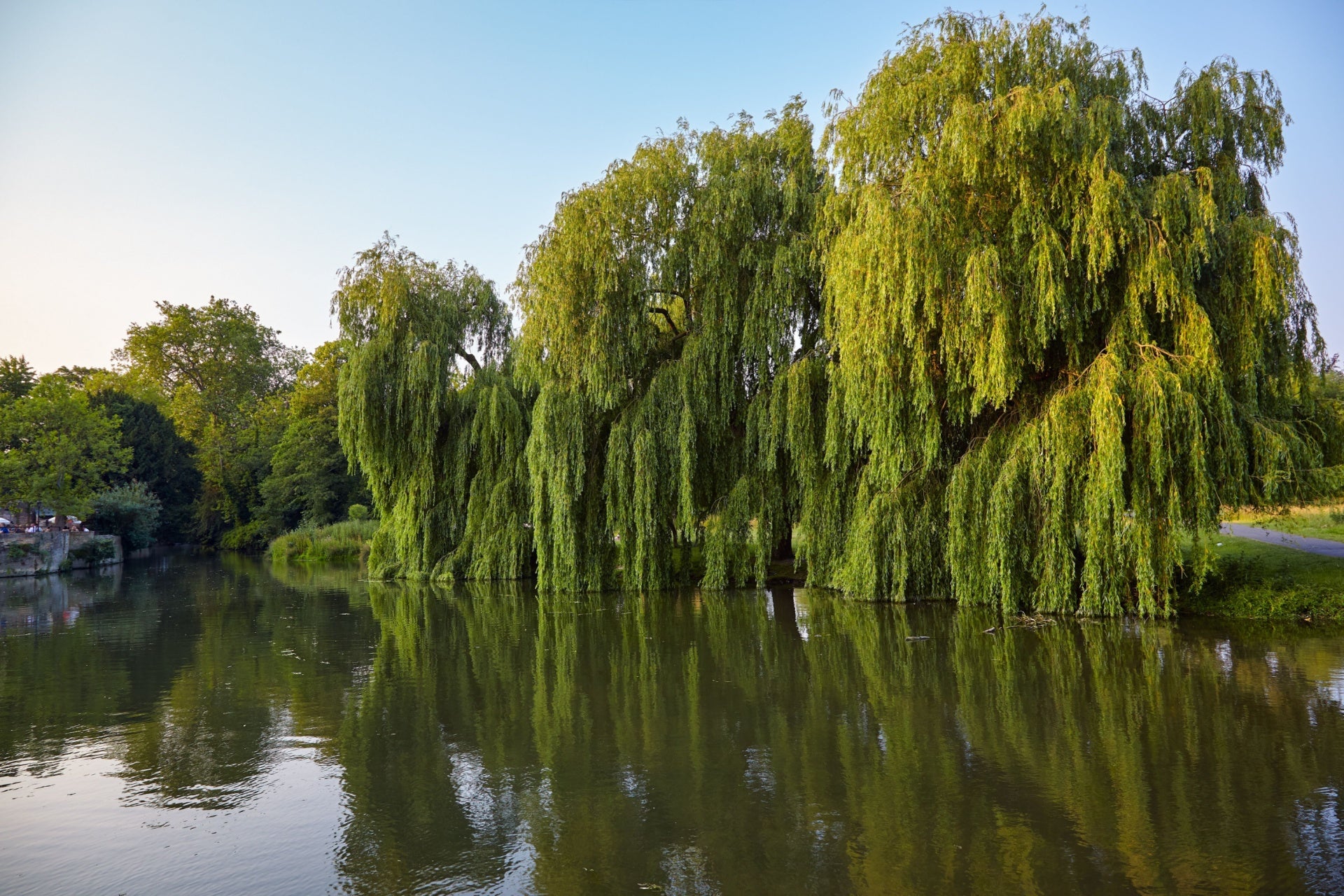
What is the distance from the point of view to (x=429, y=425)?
2200 centimetres

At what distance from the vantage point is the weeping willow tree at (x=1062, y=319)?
12.0 metres

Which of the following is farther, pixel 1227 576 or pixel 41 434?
pixel 41 434

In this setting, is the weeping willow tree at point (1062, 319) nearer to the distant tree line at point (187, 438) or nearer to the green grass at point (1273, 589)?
the green grass at point (1273, 589)

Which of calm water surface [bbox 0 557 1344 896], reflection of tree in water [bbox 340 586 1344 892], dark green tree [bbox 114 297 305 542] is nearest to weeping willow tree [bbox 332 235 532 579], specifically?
calm water surface [bbox 0 557 1344 896]

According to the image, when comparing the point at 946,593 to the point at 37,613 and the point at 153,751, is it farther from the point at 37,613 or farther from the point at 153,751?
the point at 37,613

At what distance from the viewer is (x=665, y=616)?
15.4 meters

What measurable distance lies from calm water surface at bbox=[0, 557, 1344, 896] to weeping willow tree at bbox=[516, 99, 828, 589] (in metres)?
5.76

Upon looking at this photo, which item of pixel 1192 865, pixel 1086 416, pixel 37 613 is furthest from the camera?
pixel 37 613

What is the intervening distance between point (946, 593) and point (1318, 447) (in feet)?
19.4

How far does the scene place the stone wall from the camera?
29391mm

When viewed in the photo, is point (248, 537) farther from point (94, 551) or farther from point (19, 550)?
point (19, 550)

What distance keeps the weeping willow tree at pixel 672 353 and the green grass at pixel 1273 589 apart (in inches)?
285

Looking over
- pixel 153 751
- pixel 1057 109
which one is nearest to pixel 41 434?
pixel 153 751

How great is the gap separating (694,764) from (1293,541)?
51.1ft
